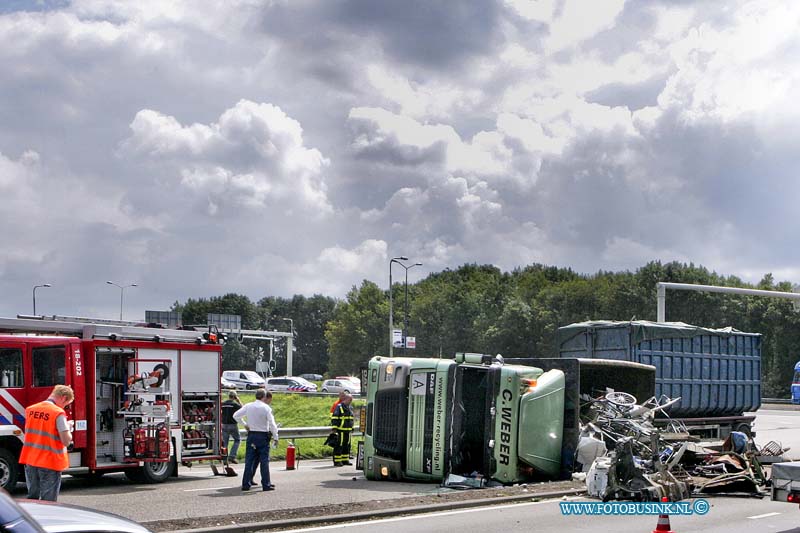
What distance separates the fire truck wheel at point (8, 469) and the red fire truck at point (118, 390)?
0.02 metres

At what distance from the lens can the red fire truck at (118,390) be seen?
1484 cm

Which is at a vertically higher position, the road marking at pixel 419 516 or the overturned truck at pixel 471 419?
the overturned truck at pixel 471 419

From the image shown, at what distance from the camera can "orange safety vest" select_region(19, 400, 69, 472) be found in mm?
10250

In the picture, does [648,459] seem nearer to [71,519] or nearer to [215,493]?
[215,493]

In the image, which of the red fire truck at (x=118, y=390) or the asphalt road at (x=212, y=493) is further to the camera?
the red fire truck at (x=118, y=390)

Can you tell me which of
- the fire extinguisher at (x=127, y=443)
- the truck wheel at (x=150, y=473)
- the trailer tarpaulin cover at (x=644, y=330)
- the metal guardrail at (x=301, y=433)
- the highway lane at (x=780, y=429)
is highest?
the trailer tarpaulin cover at (x=644, y=330)

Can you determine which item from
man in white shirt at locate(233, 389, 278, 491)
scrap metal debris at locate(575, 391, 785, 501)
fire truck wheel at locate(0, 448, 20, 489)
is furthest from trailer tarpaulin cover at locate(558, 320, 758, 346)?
fire truck wheel at locate(0, 448, 20, 489)

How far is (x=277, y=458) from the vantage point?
870 inches

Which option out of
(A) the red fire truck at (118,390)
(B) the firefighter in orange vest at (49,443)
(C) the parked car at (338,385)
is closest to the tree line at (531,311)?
(C) the parked car at (338,385)

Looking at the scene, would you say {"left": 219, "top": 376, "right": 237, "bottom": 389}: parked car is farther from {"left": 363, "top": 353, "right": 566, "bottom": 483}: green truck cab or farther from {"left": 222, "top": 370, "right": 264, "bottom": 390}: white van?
{"left": 363, "top": 353, "right": 566, "bottom": 483}: green truck cab

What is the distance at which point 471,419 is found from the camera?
16.1 metres

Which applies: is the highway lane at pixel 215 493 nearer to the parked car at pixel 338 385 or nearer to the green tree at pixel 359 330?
the parked car at pixel 338 385

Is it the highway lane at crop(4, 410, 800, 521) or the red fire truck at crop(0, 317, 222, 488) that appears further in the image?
the red fire truck at crop(0, 317, 222, 488)

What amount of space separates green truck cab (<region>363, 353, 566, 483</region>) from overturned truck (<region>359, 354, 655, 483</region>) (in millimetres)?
16
